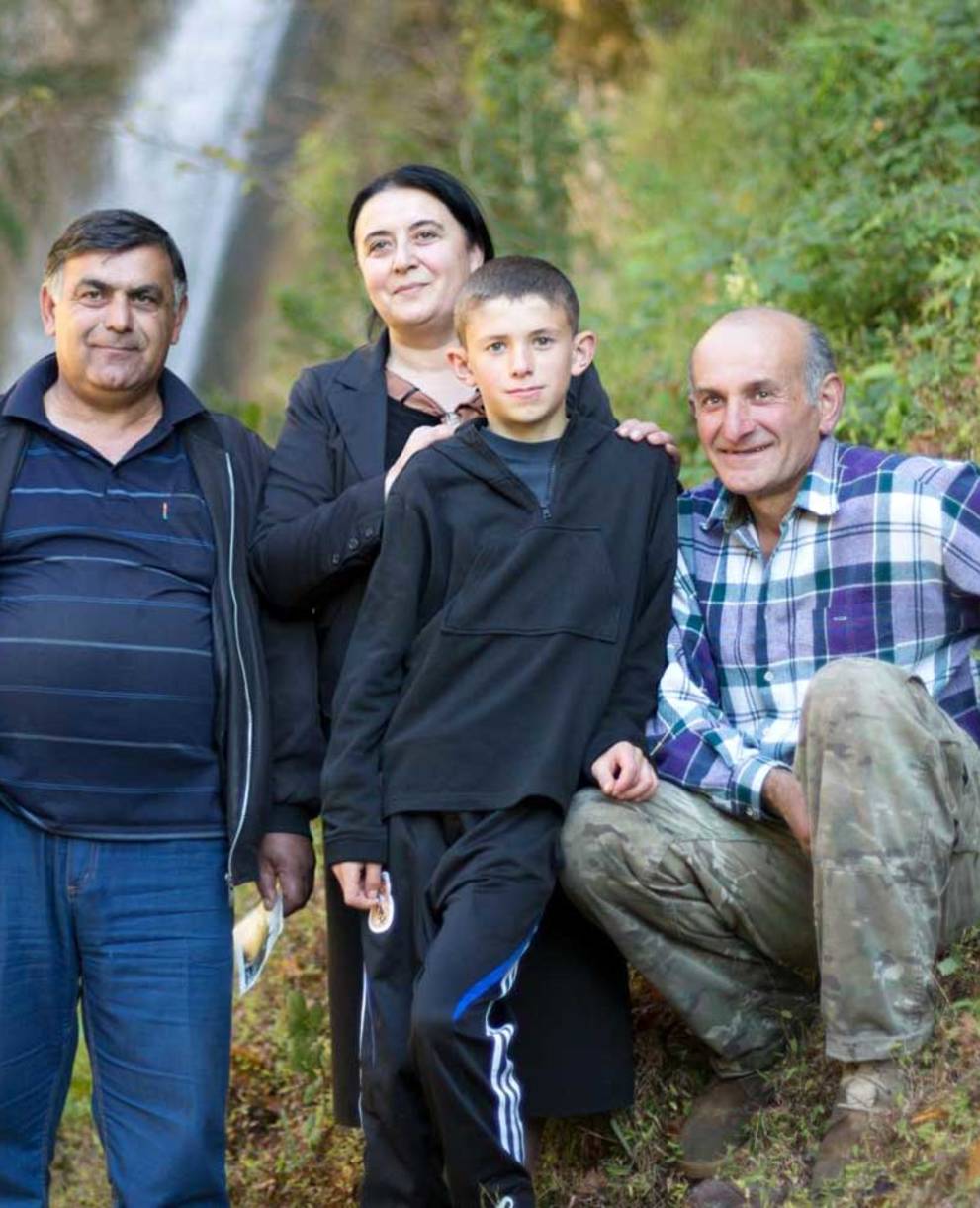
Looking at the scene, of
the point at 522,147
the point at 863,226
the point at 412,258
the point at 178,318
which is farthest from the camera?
the point at 522,147

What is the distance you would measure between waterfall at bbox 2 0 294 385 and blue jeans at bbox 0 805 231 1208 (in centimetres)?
1010

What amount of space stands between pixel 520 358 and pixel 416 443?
0.32 meters

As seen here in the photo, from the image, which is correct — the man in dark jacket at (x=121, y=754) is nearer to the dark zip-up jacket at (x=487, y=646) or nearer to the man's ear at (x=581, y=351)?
the dark zip-up jacket at (x=487, y=646)

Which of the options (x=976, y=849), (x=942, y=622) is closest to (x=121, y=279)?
(x=942, y=622)

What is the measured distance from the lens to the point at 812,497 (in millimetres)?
3756

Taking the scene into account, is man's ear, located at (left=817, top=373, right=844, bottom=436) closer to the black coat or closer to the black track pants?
the black coat

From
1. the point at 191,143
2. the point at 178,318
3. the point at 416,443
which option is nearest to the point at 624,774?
the point at 416,443

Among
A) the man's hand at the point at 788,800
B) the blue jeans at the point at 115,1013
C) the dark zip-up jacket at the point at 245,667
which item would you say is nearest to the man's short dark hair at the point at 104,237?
the dark zip-up jacket at the point at 245,667

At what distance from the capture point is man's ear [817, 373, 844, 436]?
12.7ft

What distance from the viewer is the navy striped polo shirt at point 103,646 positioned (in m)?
3.70

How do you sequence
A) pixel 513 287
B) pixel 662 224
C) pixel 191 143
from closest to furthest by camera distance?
pixel 513 287 → pixel 662 224 → pixel 191 143

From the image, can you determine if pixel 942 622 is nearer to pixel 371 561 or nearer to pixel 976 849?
pixel 976 849

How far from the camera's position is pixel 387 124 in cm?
1291

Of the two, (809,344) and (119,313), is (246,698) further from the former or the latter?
(809,344)
